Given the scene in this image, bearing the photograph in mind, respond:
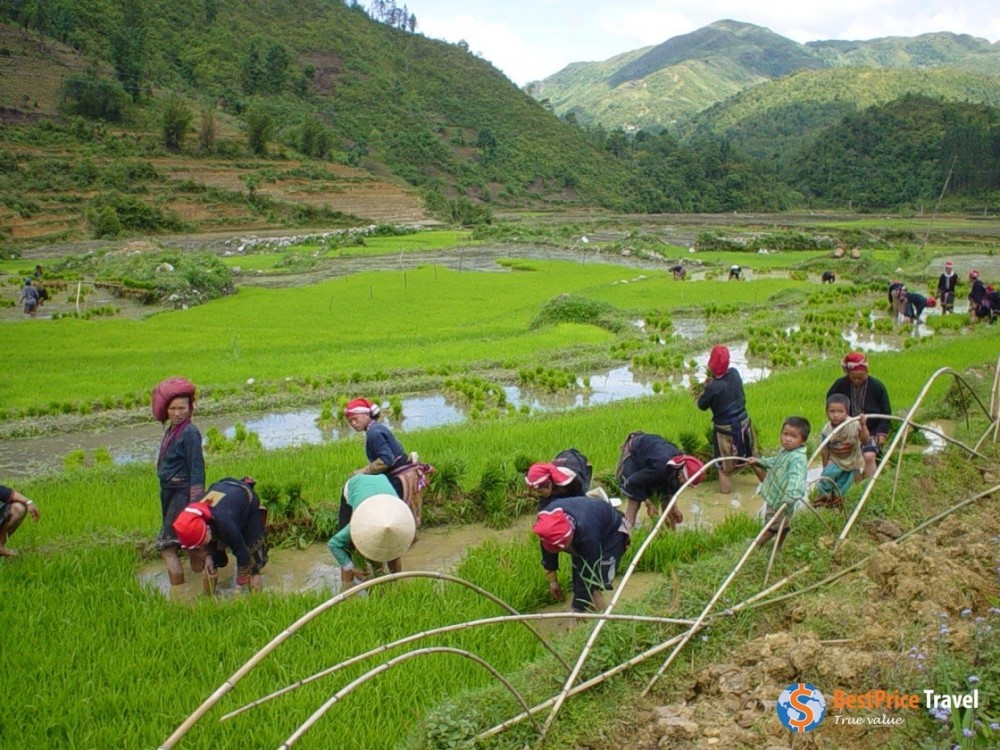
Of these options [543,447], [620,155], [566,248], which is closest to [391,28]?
[620,155]

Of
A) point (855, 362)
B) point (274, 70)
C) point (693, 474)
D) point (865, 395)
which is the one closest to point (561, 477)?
point (693, 474)

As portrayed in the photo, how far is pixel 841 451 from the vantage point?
5.63 meters

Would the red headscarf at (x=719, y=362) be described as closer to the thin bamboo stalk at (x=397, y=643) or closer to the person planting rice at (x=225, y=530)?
the thin bamboo stalk at (x=397, y=643)

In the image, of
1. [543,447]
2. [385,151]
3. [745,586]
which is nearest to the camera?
[745,586]

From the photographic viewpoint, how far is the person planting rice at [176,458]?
14.9 feet

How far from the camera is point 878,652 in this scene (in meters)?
3.37

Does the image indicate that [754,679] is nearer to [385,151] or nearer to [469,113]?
[385,151]

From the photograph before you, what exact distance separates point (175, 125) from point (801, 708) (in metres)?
54.6

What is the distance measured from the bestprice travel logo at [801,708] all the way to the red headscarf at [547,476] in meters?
1.65

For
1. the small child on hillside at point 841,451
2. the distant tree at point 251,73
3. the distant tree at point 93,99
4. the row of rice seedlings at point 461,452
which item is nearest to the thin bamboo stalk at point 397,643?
the small child on hillside at point 841,451

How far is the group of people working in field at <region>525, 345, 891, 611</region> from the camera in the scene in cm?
411

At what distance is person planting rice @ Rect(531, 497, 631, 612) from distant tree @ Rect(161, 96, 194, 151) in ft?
173

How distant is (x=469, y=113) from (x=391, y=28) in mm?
25284

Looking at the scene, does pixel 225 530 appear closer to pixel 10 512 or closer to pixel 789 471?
pixel 10 512
